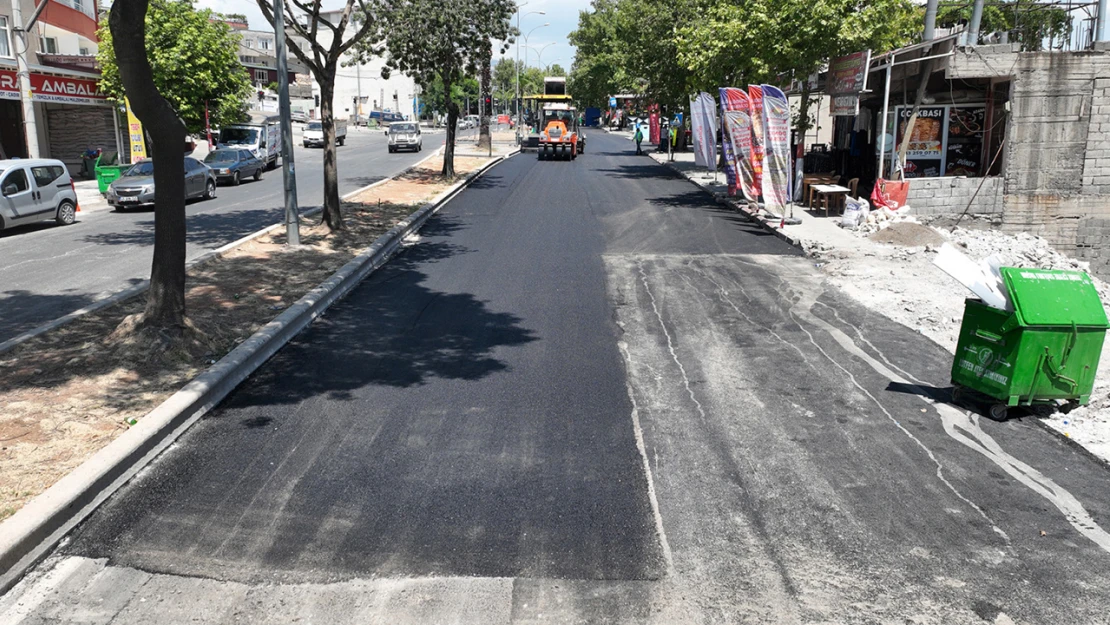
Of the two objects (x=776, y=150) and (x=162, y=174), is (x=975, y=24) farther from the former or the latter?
(x=162, y=174)

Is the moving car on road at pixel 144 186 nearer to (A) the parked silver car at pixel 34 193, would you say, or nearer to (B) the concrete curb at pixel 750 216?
(A) the parked silver car at pixel 34 193

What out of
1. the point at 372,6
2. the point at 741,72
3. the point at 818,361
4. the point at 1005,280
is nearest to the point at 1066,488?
the point at 1005,280

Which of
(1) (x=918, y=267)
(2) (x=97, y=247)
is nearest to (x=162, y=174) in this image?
(2) (x=97, y=247)

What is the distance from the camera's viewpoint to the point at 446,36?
29.8 metres

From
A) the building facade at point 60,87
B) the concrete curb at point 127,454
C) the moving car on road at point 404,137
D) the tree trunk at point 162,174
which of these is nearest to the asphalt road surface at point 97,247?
the tree trunk at point 162,174

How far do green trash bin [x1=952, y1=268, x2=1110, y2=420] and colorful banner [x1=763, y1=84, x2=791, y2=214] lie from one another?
12910 mm

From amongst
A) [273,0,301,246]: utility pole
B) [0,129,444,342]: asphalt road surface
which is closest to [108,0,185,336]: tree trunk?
[0,129,444,342]: asphalt road surface

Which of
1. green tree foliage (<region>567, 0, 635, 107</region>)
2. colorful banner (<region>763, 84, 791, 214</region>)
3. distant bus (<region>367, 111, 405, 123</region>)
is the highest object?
green tree foliage (<region>567, 0, 635, 107</region>)

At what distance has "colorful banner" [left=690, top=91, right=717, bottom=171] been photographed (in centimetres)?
2695

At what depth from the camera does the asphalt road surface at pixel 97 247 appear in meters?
12.5

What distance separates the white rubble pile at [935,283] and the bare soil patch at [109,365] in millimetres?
7962

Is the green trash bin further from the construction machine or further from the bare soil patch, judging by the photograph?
the construction machine

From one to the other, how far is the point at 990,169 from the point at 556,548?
20.5m

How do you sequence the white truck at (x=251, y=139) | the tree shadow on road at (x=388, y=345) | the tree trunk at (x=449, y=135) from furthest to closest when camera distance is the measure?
the white truck at (x=251, y=139) < the tree trunk at (x=449, y=135) < the tree shadow on road at (x=388, y=345)
